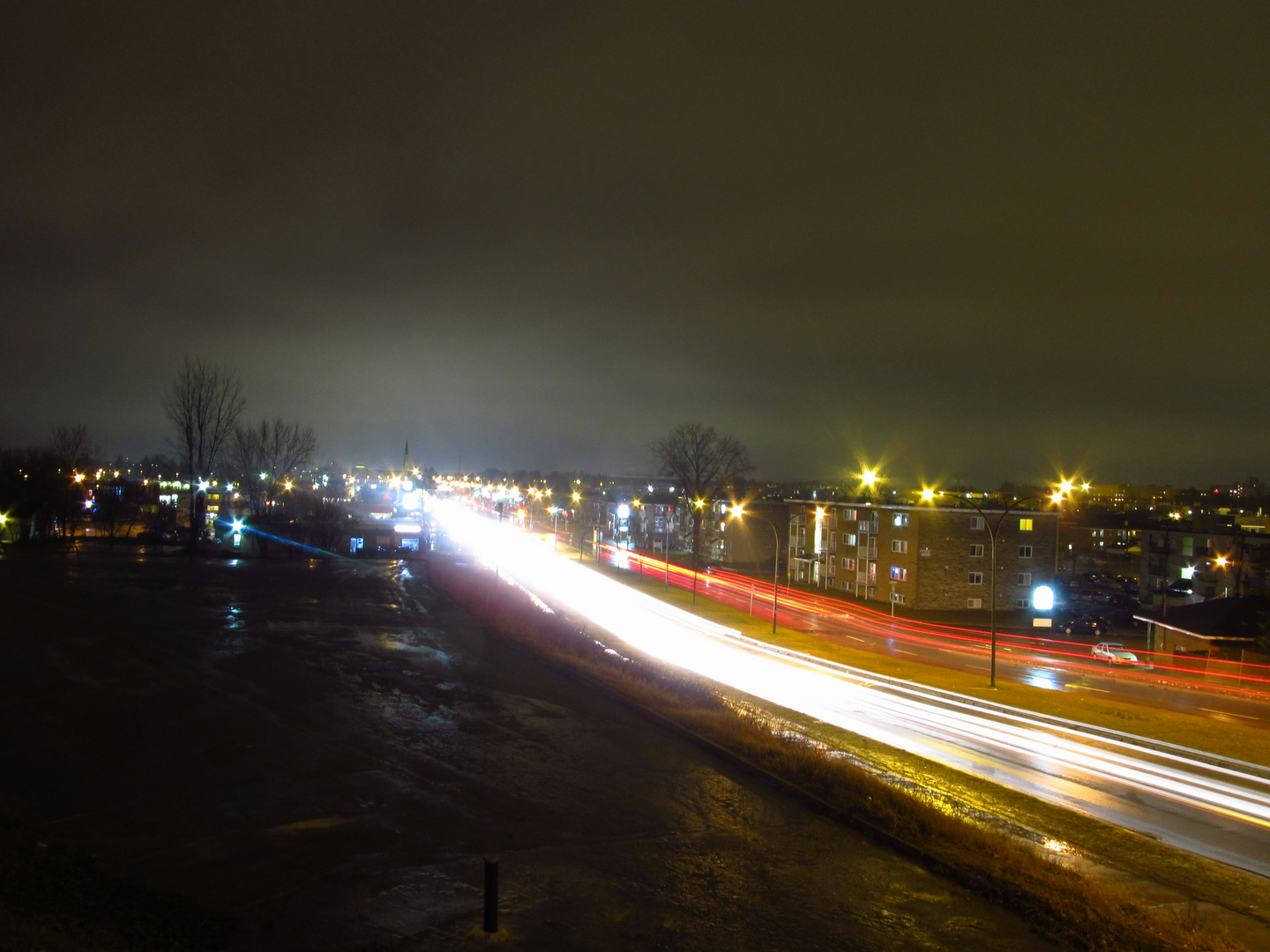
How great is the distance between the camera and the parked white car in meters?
34.8

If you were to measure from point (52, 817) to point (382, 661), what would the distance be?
1156 cm

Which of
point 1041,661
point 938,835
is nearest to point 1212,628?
point 1041,661

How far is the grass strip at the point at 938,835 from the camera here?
7.71 m

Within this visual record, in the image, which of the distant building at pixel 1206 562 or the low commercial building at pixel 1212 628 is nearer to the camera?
the low commercial building at pixel 1212 628

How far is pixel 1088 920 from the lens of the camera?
25.7 ft

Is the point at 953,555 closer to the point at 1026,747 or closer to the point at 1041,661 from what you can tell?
the point at 1041,661

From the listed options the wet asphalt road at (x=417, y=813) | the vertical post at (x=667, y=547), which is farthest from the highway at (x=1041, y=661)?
the wet asphalt road at (x=417, y=813)

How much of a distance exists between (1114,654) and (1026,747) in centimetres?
2275

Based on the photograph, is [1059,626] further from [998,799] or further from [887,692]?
[998,799]

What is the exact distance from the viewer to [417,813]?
10039 millimetres

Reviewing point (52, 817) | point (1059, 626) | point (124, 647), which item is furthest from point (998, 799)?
point (1059, 626)

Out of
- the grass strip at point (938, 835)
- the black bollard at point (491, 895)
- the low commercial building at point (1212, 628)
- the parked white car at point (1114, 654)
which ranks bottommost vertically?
the parked white car at point (1114, 654)

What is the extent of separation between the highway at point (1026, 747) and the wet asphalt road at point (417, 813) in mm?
5705

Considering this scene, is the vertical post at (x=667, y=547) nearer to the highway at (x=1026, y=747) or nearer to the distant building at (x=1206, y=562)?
the highway at (x=1026, y=747)
